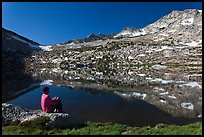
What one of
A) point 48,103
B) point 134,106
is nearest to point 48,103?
point 48,103

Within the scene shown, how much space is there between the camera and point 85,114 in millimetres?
33812

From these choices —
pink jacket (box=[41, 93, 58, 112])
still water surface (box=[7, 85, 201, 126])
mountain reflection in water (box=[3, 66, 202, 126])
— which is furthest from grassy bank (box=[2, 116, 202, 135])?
mountain reflection in water (box=[3, 66, 202, 126])

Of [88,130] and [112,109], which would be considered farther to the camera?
[112,109]

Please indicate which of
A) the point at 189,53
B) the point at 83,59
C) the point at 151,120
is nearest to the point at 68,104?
the point at 151,120

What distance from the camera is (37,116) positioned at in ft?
71.6

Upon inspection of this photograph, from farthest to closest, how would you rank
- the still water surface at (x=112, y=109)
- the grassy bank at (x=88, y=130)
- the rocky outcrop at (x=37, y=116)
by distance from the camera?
1. the still water surface at (x=112, y=109)
2. the rocky outcrop at (x=37, y=116)
3. the grassy bank at (x=88, y=130)

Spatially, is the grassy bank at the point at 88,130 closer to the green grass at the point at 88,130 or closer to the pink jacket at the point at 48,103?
the green grass at the point at 88,130

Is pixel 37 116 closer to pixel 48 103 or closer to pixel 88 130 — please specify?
pixel 48 103

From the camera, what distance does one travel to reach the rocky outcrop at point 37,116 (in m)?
21.5

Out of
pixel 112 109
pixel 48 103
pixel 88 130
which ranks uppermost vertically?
pixel 48 103

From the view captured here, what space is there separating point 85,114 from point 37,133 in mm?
14622

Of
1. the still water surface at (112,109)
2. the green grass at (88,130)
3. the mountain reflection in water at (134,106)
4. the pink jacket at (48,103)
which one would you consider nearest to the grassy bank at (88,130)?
the green grass at (88,130)

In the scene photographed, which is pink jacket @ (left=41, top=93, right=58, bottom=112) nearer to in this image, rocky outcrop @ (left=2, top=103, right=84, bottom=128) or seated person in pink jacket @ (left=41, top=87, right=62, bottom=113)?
seated person in pink jacket @ (left=41, top=87, right=62, bottom=113)

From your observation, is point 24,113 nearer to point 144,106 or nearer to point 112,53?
point 144,106
